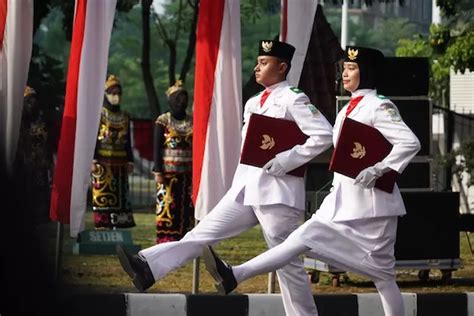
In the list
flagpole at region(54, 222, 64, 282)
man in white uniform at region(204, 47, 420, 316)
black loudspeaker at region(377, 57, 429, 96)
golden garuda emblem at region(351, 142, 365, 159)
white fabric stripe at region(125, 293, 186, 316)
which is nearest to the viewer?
flagpole at region(54, 222, 64, 282)

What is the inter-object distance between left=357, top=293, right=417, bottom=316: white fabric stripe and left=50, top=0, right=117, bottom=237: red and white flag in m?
1.87

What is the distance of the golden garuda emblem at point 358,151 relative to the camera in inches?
338

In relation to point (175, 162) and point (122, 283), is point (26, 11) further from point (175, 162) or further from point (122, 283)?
point (175, 162)

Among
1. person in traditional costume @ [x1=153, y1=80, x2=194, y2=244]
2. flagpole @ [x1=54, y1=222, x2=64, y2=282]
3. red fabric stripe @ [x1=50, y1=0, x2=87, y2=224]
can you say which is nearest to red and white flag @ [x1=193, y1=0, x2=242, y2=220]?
red fabric stripe @ [x1=50, y1=0, x2=87, y2=224]

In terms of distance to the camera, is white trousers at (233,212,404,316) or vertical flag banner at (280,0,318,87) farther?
vertical flag banner at (280,0,318,87)

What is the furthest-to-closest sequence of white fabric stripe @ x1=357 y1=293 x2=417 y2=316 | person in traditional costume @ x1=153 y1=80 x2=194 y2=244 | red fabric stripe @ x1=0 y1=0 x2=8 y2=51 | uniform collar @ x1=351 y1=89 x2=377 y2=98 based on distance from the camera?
1. person in traditional costume @ x1=153 y1=80 x2=194 y2=244
2. red fabric stripe @ x1=0 y1=0 x2=8 y2=51
3. white fabric stripe @ x1=357 y1=293 x2=417 y2=316
4. uniform collar @ x1=351 y1=89 x2=377 y2=98

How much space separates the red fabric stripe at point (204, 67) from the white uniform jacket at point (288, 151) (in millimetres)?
1234

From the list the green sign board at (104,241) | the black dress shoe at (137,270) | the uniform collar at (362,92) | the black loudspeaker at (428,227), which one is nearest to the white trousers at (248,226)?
the black dress shoe at (137,270)

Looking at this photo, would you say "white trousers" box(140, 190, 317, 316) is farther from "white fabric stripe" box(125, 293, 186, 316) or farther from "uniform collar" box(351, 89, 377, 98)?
"uniform collar" box(351, 89, 377, 98)

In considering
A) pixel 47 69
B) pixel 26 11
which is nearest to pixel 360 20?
pixel 47 69

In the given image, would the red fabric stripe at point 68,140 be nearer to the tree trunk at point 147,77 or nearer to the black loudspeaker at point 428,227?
the black loudspeaker at point 428,227

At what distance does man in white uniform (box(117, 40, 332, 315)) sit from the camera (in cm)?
876

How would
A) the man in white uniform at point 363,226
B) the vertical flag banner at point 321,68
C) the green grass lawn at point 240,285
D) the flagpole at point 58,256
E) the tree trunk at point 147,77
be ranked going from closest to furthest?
the flagpole at point 58,256, the man in white uniform at point 363,226, the green grass lawn at point 240,285, the vertical flag banner at point 321,68, the tree trunk at point 147,77

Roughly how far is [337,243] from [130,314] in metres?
1.45
